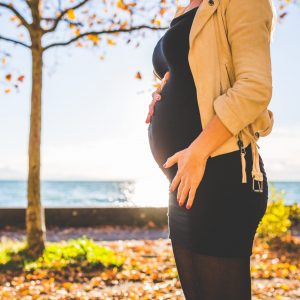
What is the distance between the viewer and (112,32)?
26.5 feet

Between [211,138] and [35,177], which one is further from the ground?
[211,138]

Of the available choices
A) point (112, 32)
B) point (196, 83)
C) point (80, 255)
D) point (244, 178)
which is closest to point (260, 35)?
point (196, 83)

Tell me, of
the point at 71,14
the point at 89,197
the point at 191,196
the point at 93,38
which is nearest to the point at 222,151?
the point at 191,196

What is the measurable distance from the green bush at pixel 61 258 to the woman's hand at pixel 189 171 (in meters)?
5.41

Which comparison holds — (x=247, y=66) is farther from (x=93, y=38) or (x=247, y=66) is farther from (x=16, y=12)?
(x=93, y=38)

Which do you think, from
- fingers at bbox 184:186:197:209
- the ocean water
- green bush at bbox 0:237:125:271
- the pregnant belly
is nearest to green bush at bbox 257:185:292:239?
green bush at bbox 0:237:125:271

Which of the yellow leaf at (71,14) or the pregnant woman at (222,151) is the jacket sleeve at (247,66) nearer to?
the pregnant woman at (222,151)

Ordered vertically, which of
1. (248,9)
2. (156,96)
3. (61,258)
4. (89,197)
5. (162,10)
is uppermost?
(162,10)

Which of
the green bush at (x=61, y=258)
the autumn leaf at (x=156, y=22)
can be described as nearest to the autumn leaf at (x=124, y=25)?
the autumn leaf at (x=156, y=22)

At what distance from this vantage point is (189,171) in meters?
1.54

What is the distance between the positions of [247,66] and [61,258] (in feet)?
20.2

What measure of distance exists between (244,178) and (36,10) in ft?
23.1

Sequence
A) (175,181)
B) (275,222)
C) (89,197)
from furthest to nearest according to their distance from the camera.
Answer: (89,197) → (275,222) → (175,181)

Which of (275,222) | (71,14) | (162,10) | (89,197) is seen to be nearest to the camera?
(162,10)
